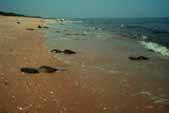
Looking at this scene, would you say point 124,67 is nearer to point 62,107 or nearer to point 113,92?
point 113,92

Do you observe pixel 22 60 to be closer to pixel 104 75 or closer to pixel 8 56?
pixel 8 56

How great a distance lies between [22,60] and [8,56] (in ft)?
3.60

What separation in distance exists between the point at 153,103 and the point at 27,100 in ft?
10.8

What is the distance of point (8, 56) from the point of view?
12.5 meters

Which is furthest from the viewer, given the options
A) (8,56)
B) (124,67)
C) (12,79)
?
(8,56)

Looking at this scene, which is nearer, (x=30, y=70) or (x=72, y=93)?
(x=72, y=93)

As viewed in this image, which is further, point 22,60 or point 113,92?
point 22,60

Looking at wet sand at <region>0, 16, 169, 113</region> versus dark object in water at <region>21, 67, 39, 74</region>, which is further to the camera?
dark object in water at <region>21, 67, 39, 74</region>

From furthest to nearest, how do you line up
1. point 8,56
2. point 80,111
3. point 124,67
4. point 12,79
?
point 8,56 → point 124,67 → point 12,79 → point 80,111

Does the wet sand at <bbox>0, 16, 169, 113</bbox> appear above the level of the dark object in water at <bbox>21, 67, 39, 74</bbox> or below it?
below

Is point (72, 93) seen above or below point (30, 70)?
below

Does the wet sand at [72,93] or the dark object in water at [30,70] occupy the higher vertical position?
the dark object in water at [30,70]

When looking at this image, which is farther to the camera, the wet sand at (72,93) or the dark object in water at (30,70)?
the dark object in water at (30,70)

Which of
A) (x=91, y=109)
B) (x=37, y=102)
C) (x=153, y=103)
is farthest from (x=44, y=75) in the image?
(x=153, y=103)
